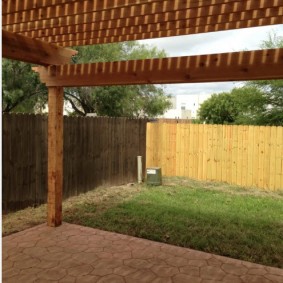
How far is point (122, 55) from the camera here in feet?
58.3

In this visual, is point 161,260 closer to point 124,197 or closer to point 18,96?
point 124,197

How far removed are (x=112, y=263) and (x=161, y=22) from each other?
283 cm

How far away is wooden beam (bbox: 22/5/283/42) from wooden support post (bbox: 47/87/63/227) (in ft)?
3.20

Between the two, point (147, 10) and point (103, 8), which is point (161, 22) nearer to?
point (147, 10)

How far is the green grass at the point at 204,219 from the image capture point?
4402mm

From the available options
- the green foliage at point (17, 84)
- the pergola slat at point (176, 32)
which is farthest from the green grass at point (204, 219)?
the green foliage at point (17, 84)

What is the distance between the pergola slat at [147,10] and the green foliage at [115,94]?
11.1 metres

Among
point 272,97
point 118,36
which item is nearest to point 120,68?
point 118,36

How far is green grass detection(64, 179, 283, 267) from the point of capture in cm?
440

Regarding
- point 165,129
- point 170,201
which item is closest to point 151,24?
point 170,201

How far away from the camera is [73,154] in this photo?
7078 mm

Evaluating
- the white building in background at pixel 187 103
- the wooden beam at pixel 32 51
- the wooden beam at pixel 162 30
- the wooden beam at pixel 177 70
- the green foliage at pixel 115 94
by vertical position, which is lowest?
the wooden beam at pixel 177 70

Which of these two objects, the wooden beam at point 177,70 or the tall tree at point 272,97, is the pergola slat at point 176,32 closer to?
the wooden beam at point 177,70

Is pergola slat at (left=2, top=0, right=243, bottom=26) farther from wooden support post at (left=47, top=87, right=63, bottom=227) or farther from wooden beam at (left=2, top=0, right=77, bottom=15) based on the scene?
wooden support post at (left=47, top=87, right=63, bottom=227)
